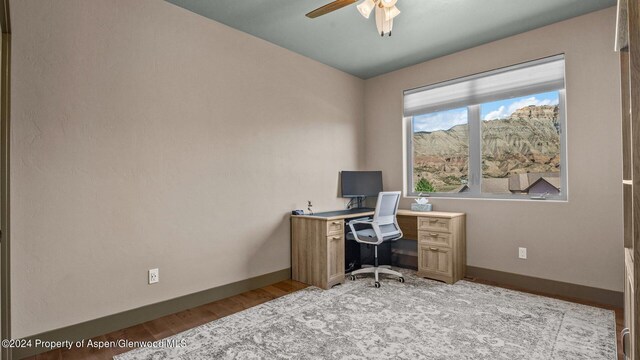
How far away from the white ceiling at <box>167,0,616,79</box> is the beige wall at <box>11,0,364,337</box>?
27 cm

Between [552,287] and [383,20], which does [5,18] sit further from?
[552,287]

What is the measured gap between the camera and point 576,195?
3168mm

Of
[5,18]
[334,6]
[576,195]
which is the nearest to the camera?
[5,18]

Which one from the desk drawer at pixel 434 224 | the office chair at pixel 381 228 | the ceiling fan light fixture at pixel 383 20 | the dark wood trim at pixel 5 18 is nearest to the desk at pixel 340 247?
the desk drawer at pixel 434 224

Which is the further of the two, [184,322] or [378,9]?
[184,322]

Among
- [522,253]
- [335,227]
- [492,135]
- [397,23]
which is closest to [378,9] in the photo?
[397,23]

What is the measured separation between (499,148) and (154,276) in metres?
3.87

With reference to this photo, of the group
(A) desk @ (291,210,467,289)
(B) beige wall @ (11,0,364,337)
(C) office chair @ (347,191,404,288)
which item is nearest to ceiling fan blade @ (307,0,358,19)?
(B) beige wall @ (11,0,364,337)

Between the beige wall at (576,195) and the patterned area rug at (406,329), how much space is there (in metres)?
0.44

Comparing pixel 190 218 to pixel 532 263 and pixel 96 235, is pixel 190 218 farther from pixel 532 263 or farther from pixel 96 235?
pixel 532 263

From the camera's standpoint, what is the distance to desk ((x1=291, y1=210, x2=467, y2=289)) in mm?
3500

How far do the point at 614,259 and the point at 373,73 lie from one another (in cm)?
346

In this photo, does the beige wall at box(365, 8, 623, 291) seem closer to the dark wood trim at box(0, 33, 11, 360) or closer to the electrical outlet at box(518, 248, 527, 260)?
the electrical outlet at box(518, 248, 527, 260)

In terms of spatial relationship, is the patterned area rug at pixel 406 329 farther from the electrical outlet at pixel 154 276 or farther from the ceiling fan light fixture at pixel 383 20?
the ceiling fan light fixture at pixel 383 20
